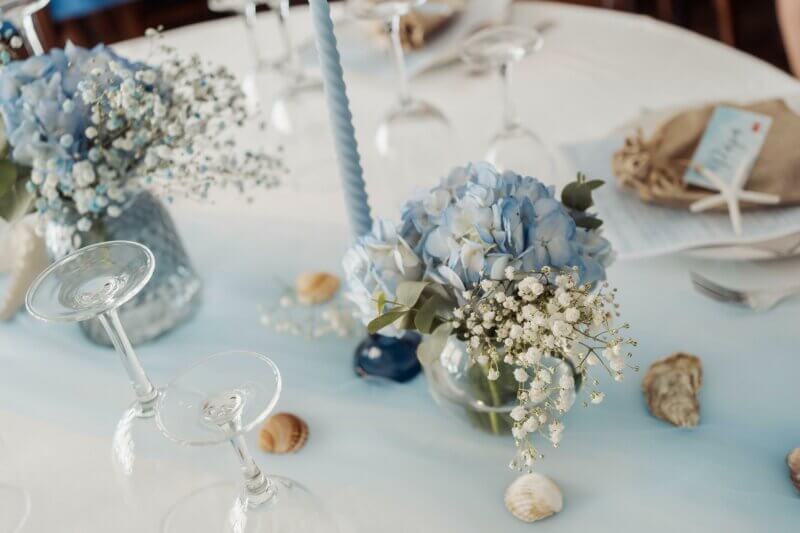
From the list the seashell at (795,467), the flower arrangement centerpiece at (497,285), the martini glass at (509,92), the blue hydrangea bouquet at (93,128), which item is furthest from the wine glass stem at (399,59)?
the seashell at (795,467)

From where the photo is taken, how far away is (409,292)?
553mm

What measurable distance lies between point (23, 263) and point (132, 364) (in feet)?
1.08

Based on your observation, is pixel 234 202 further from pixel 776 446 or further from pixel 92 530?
pixel 776 446

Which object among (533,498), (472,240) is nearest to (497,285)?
(472,240)

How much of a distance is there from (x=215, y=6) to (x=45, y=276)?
606 mm

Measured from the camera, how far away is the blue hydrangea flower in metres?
0.54

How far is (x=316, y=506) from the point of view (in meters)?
0.56

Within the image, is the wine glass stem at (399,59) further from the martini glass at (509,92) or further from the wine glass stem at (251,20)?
the wine glass stem at (251,20)

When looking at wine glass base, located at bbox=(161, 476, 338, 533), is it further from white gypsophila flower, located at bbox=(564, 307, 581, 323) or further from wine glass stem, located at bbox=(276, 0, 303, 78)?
wine glass stem, located at bbox=(276, 0, 303, 78)

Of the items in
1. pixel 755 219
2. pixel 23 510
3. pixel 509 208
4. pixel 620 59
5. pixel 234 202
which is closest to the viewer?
pixel 509 208

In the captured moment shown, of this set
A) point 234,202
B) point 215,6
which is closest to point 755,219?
point 234,202

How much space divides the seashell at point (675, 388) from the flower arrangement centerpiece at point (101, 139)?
1.35ft

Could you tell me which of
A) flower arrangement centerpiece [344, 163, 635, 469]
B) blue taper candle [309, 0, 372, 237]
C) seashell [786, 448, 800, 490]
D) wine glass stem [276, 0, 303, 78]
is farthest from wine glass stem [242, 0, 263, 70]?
seashell [786, 448, 800, 490]

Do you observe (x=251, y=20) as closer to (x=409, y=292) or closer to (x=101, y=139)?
(x=101, y=139)
